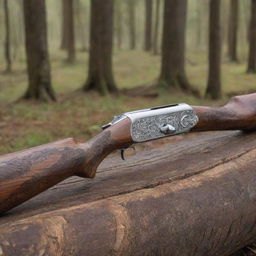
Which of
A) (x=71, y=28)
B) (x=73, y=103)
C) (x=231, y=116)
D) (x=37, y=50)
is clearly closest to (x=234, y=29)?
(x=71, y=28)

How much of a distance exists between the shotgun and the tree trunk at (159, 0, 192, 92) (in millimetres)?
8158

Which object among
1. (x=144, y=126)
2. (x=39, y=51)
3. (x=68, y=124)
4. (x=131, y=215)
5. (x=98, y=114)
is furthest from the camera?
(x=39, y=51)

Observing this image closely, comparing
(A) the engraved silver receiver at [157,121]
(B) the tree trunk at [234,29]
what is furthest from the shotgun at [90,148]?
(B) the tree trunk at [234,29]

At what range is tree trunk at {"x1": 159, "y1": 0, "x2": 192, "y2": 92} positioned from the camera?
1059 centimetres

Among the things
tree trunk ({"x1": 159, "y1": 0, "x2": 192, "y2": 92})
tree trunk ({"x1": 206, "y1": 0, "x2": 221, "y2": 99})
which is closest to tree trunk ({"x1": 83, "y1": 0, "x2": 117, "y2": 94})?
tree trunk ({"x1": 159, "y1": 0, "x2": 192, "y2": 92})

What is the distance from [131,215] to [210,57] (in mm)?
9164

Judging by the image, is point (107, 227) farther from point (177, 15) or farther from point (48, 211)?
point (177, 15)

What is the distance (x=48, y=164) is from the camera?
1923 millimetres

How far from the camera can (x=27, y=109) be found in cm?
830

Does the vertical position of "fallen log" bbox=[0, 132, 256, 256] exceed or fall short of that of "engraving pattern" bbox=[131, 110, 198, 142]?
it falls short

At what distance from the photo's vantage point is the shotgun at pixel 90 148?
183cm

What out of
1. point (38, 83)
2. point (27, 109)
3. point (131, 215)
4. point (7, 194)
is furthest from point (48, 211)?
point (38, 83)

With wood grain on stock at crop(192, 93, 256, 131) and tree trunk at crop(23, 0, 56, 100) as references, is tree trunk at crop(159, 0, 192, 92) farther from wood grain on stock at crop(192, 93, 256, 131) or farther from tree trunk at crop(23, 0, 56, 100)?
wood grain on stock at crop(192, 93, 256, 131)

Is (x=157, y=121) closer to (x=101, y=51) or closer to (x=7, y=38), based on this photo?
(x=101, y=51)
